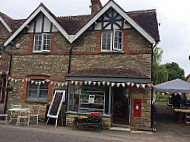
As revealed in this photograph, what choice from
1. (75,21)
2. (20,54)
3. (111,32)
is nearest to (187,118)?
(111,32)

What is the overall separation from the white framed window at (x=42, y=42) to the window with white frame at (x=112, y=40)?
3679 mm

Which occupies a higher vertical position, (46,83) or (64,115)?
(46,83)

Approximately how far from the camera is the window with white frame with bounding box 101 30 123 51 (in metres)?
11.7

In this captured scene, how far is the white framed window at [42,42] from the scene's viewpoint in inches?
509

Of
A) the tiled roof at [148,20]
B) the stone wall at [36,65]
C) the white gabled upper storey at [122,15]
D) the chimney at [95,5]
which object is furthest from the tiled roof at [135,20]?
the stone wall at [36,65]

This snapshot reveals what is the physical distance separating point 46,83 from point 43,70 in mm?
866

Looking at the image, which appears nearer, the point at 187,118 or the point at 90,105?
the point at 90,105

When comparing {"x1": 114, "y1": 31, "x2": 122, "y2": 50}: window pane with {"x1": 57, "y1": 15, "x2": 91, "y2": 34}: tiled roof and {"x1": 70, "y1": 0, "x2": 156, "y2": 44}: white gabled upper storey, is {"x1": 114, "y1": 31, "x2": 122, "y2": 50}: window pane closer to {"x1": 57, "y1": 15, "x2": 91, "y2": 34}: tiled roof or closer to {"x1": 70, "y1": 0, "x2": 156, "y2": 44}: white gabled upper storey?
{"x1": 70, "y1": 0, "x2": 156, "y2": 44}: white gabled upper storey

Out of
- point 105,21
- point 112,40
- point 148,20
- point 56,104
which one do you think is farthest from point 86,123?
point 148,20

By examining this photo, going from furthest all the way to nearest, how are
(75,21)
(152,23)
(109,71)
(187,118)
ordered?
(75,21)
(187,118)
(152,23)
(109,71)

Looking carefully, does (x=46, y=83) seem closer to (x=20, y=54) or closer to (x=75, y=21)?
(x=20, y=54)

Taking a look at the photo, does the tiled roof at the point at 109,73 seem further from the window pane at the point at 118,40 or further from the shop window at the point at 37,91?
the shop window at the point at 37,91

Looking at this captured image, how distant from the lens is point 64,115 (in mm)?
11562

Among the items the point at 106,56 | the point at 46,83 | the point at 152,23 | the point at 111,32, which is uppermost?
the point at 152,23
